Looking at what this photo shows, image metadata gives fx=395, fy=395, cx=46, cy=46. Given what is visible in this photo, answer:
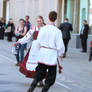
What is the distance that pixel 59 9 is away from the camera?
80.4 ft

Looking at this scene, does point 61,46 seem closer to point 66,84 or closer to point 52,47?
point 52,47

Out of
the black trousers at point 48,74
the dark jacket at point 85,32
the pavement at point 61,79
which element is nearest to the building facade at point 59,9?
the dark jacket at point 85,32

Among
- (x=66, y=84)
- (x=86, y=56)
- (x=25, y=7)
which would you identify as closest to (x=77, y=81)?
(x=66, y=84)

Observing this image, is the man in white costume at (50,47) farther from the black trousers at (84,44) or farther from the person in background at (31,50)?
the black trousers at (84,44)

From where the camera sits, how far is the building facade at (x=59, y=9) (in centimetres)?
2202

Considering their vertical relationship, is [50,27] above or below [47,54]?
above

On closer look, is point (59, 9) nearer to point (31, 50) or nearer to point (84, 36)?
point (84, 36)

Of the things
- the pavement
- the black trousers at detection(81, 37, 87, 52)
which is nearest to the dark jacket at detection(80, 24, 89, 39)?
the black trousers at detection(81, 37, 87, 52)

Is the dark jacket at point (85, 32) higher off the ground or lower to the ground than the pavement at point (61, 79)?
higher

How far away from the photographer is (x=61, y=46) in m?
7.83

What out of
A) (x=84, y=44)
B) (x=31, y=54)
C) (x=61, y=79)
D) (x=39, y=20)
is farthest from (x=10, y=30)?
(x=31, y=54)

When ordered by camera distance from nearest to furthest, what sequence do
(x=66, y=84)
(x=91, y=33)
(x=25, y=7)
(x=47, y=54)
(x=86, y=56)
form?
1. (x=47, y=54)
2. (x=66, y=84)
3. (x=86, y=56)
4. (x=91, y=33)
5. (x=25, y=7)

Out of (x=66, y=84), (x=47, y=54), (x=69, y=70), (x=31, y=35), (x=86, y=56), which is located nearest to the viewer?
(x=47, y=54)

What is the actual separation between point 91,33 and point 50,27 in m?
13.4
